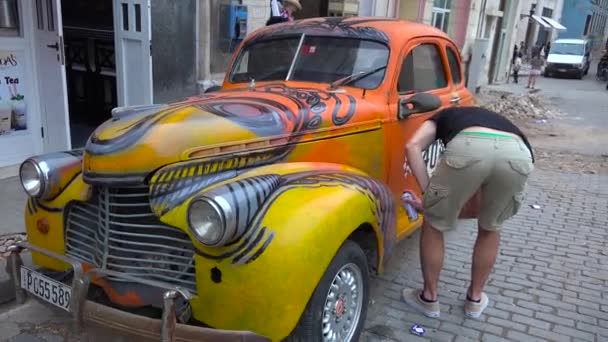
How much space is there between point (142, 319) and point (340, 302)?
1018 mm

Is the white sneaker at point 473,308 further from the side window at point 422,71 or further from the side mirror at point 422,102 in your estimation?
the side window at point 422,71

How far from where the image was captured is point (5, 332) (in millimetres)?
3115

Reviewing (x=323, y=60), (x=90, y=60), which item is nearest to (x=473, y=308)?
(x=323, y=60)

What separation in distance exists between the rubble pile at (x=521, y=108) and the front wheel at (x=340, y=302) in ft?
36.0

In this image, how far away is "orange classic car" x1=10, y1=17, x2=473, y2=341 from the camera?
217 centimetres

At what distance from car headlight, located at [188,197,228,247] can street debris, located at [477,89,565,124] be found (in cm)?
1177

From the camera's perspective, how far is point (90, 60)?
7883mm

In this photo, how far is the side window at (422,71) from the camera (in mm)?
3809

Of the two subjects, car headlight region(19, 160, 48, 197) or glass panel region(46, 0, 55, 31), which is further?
glass panel region(46, 0, 55, 31)

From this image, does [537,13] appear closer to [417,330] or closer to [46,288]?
[417,330]

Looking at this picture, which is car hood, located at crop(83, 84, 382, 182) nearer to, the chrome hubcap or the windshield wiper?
the windshield wiper

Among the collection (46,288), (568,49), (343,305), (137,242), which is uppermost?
(137,242)

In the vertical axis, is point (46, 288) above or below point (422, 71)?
below

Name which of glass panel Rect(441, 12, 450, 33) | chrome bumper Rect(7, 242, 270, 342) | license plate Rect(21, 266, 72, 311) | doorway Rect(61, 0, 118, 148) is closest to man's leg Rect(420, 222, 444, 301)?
chrome bumper Rect(7, 242, 270, 342)
